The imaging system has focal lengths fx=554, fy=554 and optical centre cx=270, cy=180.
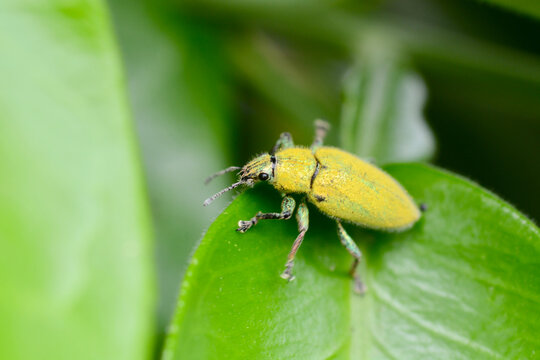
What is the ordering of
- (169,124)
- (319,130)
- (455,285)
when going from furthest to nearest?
(169,124)
(319,130)
(455,285)

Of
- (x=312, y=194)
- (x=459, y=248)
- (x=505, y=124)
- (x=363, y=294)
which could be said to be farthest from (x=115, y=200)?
(x=505, y=124)

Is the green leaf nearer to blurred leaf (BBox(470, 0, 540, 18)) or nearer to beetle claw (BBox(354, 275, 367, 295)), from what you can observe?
beetle claw (BBox(354, 275, 367, 295))

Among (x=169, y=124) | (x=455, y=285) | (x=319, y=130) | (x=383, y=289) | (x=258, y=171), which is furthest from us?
(x=169, y=124)

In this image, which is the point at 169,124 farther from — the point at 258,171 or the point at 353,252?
the point at 353,252

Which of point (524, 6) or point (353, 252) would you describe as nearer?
point (353, 252)

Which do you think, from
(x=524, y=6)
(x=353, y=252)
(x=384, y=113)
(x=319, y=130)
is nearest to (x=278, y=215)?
(x=353, y=252)

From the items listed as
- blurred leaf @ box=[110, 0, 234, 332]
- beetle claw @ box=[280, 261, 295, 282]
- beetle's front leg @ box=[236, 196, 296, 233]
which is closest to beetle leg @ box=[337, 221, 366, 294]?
beetle's front leg @ box=[236, 196, 296, 233]
